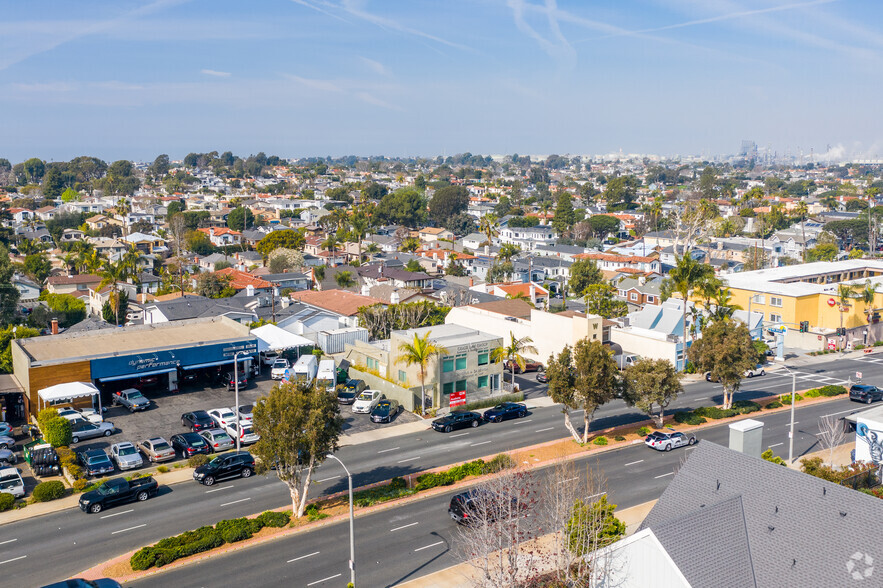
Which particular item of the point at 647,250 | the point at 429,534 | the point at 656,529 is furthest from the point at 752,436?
the point at 647,250

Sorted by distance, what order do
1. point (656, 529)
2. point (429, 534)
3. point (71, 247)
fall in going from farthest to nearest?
point (71, 247), point (429, 534), point (656, 529)

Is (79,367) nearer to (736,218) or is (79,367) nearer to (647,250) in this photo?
(647,250)

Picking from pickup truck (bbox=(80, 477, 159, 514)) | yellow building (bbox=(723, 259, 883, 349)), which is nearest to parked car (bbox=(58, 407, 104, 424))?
pickup truck (bbox=(80, 477, 159, 514))

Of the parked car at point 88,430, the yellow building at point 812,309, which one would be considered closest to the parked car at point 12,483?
the parked car at point 88,430

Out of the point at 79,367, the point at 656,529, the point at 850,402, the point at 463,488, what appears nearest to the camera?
the point at 656,529

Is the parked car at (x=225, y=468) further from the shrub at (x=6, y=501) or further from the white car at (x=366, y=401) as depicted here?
the white car at (x=366, y=401)

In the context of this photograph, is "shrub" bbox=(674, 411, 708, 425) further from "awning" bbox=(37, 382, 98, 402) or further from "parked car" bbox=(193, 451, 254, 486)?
"awning" bbox=(37, 382, 98, 402)

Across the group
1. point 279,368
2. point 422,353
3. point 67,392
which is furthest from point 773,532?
point 279,368
